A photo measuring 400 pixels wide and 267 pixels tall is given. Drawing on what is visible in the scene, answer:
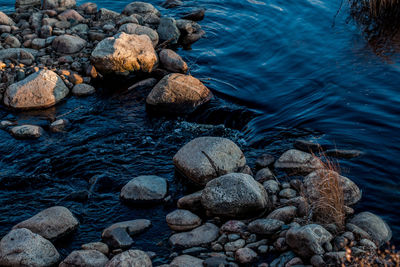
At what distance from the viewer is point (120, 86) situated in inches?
413

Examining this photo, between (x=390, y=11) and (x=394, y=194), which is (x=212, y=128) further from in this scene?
(x=390, y=11)

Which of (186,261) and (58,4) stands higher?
(58,4)

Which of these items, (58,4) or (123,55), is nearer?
(123,55)

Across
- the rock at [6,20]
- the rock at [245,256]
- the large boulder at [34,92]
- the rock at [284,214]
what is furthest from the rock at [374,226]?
the rock at [6,20]

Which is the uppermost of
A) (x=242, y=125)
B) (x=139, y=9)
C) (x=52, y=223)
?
(x=139, y=9)

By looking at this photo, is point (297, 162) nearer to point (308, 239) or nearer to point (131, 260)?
point (308, 239)

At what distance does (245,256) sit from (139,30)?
311 inches

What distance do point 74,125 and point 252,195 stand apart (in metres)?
4.29

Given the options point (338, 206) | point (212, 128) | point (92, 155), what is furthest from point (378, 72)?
point (92, 155)

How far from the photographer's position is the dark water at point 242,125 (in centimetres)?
679

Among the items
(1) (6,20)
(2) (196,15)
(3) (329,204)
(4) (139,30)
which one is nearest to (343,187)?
(3) (329,204)

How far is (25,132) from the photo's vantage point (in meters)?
8.41

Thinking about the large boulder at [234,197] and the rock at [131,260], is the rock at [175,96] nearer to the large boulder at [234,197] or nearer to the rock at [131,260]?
the large boulder at [234,197]

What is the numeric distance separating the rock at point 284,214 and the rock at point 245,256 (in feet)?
2.29
